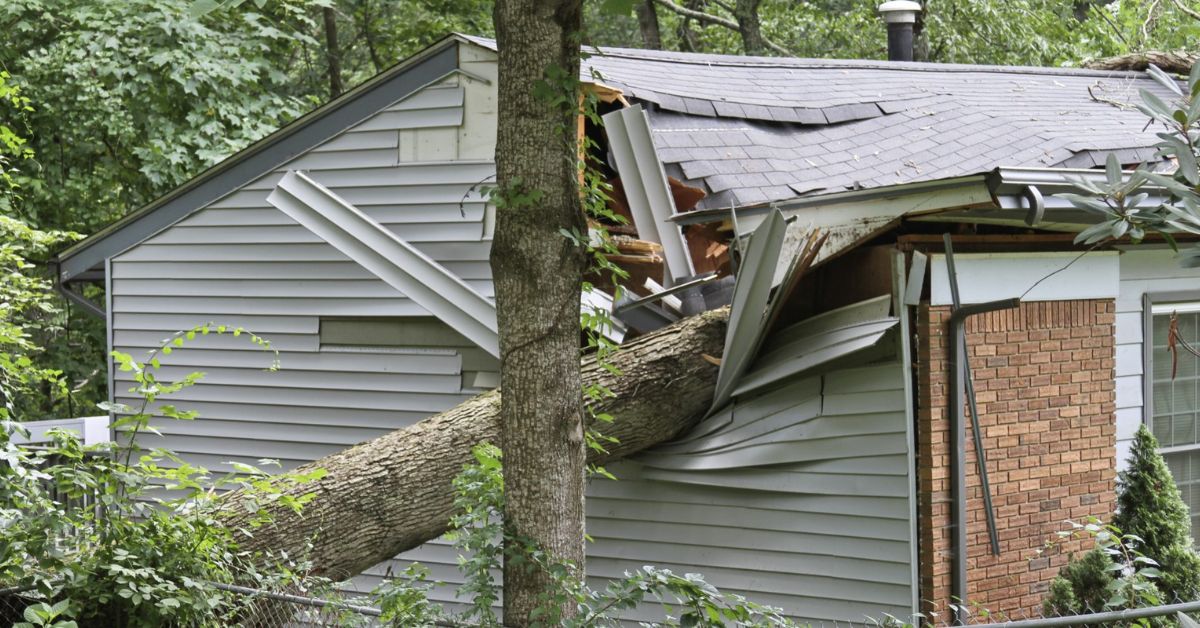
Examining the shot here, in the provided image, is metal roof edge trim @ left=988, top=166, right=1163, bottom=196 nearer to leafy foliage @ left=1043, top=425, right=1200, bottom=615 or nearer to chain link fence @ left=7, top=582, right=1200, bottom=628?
leafy foliage @ left=1043, top=425, right=1200, bottom=615

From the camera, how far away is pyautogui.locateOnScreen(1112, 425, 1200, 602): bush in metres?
6.91

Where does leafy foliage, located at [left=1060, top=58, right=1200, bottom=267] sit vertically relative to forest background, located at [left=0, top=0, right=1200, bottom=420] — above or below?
below

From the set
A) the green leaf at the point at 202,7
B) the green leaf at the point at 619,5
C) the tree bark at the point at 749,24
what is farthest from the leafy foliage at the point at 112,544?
the tree bark at the point at 749,24

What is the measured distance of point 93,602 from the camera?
17.9ft

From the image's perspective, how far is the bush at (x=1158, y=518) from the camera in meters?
6.91

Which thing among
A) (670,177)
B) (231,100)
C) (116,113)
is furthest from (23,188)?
(670,177)

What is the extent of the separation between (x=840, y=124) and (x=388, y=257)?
365 centimetres

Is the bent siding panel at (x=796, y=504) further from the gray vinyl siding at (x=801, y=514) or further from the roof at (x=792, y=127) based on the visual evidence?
the roof at (x=792, y=127)

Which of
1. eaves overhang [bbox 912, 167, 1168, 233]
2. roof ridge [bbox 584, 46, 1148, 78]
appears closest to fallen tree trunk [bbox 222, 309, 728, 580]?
eaves overhang [bbox 912, 167, 1168, 233]

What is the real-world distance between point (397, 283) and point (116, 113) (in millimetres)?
7949

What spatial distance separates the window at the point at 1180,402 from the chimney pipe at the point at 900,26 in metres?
6.67

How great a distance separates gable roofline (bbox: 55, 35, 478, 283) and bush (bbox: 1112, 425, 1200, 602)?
17.2 feet

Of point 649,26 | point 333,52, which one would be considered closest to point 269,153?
point 333,52

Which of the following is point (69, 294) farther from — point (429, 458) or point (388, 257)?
point (429, 458)
